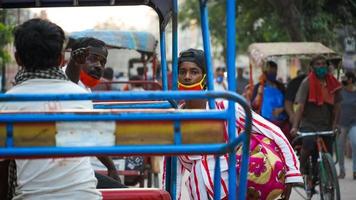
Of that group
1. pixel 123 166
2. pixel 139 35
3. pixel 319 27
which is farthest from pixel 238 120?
pixel 319 27

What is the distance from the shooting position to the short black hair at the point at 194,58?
14.7ft

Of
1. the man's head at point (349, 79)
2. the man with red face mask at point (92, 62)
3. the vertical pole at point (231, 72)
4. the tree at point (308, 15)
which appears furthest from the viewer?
the tree at point (308, 15)

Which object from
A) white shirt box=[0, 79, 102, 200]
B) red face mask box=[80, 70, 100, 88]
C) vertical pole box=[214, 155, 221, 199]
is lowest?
vertical pole box=[214, 155, 221, 199]

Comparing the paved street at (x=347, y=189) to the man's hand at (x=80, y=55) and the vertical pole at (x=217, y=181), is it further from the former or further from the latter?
the vertical pole at (x=217, y=181)

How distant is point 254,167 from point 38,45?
4.27ft

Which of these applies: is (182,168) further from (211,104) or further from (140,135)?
(140,135)

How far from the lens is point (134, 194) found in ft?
13.2

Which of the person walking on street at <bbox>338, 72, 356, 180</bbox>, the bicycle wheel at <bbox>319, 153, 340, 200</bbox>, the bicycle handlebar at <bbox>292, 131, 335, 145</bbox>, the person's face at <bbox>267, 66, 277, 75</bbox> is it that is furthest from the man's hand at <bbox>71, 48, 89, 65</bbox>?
the person walking on street at <bbox>338, 72, 356, 180</bbox>

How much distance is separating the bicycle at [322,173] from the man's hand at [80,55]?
12.1 ft

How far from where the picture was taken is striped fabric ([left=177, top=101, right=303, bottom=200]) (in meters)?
3.96

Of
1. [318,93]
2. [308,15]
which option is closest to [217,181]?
[318,93]

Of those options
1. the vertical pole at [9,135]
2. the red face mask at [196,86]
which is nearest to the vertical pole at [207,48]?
the red face mask at [196,86]

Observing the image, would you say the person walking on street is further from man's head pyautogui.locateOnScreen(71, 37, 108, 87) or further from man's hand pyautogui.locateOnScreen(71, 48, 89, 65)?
man's hand pyautogui.locateOnScreen(71, 48, 89, 65)

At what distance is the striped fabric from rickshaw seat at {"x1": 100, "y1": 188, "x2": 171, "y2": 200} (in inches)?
7.8
